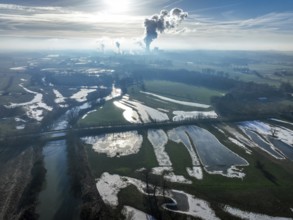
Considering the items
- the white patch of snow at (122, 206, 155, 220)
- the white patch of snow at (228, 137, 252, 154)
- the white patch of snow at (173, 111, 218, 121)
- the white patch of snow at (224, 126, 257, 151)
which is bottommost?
the white patch of snow at (173, 111, 218, 121)

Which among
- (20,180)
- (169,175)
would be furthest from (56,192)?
(169,175)

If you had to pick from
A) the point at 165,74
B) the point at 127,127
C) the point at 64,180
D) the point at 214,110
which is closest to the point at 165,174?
the point at 64,180

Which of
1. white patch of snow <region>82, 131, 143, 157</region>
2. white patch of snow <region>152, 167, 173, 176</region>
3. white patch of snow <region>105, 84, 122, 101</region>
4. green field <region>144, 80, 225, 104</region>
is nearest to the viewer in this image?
white patch of snow <region>152, 167, 173, 176</region>

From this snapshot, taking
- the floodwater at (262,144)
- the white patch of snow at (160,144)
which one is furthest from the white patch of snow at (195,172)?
the floodwater at (262,144)

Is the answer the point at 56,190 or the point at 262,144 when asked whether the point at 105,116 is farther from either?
the point at 262,144

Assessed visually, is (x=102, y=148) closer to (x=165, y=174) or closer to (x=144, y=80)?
(x=165, y=174)

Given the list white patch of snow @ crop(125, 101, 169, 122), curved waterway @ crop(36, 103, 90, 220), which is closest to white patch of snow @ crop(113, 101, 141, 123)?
white patch of snow @ crop(125, 101, 169, 122)

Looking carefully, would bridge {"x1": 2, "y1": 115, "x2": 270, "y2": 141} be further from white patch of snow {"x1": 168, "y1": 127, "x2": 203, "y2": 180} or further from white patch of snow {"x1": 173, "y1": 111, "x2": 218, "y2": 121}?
white patch of snow {"x1": 173, "y1": 111, "x2": 218, "y2": 121}
